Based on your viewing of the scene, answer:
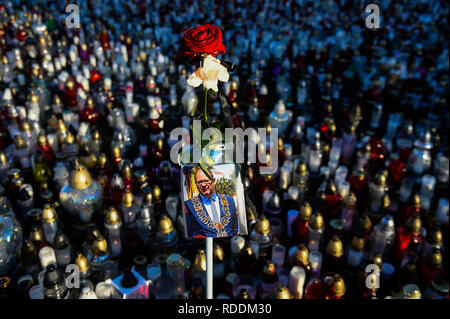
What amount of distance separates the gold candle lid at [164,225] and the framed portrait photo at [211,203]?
85 cm

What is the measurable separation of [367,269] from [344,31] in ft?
15.3

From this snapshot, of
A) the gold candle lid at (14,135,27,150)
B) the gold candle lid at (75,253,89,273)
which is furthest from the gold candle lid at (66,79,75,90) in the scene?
the gold candle lid at (75,253,89,273)

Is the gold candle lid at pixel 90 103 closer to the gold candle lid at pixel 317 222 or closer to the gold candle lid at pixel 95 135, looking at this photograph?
the gold candle lid at pixel 95 135

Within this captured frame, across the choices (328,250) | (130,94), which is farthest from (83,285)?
(130,94)

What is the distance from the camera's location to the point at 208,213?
1047 millimetres

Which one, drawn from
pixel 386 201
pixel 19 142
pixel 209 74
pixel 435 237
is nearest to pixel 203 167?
pixel 209 74

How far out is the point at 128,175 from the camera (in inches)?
88.2

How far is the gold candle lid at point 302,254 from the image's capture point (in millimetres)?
1750

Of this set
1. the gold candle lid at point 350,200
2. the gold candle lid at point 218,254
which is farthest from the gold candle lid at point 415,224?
the gold candle lid at point 218,254

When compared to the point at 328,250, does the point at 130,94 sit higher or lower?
higher

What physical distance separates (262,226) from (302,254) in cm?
24

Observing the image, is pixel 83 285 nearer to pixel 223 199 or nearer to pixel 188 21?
pixel 223 199

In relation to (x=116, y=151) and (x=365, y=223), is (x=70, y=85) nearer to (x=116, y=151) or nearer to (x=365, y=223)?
(x=116, y=151)

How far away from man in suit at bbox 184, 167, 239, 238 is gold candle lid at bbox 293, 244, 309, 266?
2.64ft
